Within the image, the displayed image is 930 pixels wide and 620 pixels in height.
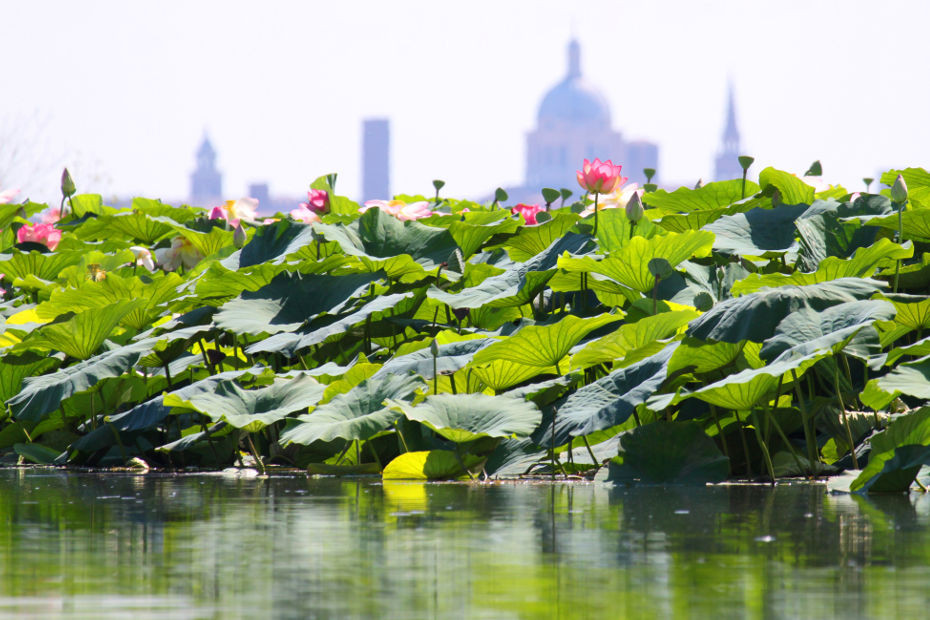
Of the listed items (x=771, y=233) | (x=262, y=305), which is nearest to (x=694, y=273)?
(x=771, y=233)

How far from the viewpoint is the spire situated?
623 ft

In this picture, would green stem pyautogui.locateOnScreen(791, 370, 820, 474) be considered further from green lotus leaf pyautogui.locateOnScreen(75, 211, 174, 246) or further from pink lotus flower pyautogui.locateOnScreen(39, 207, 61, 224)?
pink lotus flower pyautogui.locateOnScreen(39, 207, 61, 224)

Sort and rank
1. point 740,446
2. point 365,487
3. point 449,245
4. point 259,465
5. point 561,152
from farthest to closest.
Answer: point 561,152 → point 449,245 → point 259,465 → point 740,446 → point 365,487

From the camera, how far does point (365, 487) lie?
7.11 ft

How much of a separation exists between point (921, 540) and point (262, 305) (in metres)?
1.93

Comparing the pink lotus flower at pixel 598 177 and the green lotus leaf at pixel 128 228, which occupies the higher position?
the green lotus leaf at pixel 128 228

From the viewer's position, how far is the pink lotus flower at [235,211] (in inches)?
165

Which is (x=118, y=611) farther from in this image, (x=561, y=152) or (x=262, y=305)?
(x=561, y=152)

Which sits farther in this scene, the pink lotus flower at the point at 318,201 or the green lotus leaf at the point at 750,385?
the pink lotus flower at the point at 318,201

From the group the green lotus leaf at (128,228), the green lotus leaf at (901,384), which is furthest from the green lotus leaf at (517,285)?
the green lotus leaf at (128,228)

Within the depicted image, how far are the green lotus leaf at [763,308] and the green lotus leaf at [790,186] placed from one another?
93 cm

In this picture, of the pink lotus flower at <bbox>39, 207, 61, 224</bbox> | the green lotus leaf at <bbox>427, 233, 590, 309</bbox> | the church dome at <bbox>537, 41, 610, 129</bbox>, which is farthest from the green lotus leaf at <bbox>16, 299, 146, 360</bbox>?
the church dome at <bbox>537, 41, 610, 129</bbox>

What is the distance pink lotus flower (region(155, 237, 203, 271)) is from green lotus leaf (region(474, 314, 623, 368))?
1848 mm

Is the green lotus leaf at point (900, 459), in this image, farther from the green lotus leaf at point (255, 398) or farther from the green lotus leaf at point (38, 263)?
the green lotus leaf at point (38, 263)
